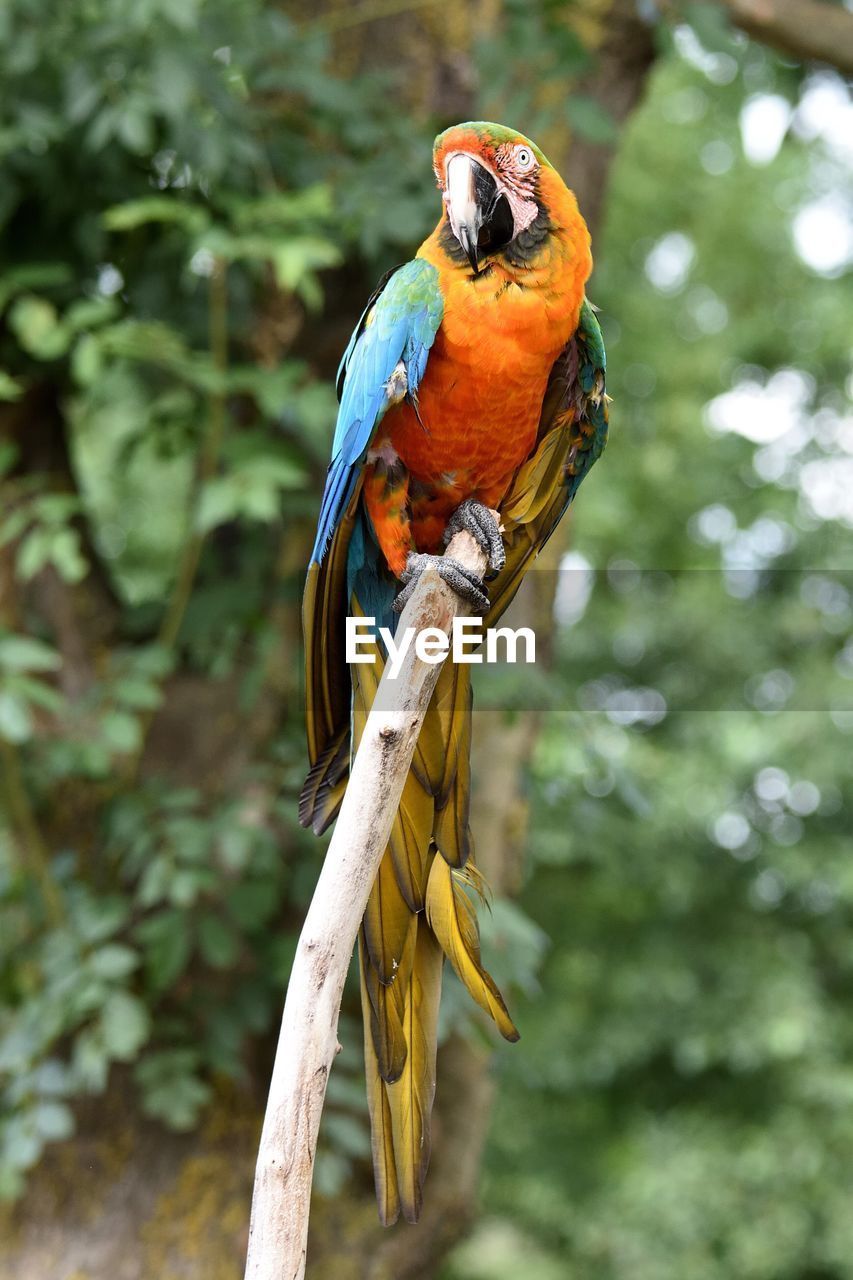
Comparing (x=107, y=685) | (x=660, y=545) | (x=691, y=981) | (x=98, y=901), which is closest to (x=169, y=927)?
(x=98, y=901)

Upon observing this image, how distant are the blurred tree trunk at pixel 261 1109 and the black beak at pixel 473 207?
120 centimetres

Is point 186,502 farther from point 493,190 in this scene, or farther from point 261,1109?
point 493,190

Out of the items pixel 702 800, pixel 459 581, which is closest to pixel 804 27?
pixel 459 581

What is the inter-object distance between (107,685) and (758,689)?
4.00 meters

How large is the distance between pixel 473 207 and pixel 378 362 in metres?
0.15

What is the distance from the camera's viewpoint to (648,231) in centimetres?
539

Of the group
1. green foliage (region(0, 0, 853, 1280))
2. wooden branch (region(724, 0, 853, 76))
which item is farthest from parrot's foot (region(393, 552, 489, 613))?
wooden branch (region(724, 0, 853, 76))

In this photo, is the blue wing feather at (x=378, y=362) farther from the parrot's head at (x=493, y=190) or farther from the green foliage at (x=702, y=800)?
the green foliage at (x=702, y=800)

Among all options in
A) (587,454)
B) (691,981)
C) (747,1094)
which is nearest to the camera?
(587,454)

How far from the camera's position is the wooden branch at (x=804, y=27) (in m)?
2.28

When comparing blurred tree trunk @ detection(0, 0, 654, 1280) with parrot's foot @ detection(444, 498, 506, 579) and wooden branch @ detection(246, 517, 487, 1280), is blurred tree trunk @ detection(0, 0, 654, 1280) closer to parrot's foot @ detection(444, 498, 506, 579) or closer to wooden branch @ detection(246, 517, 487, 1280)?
parrot's foot @ detection(444, 498, 506, 579)

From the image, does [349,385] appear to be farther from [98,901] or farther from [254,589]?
[98,901]

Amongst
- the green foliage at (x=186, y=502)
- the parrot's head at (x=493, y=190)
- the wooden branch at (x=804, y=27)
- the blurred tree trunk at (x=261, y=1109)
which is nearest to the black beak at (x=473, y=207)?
the parrot's head at (x=493, y=190)

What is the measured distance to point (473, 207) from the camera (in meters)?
0.97
